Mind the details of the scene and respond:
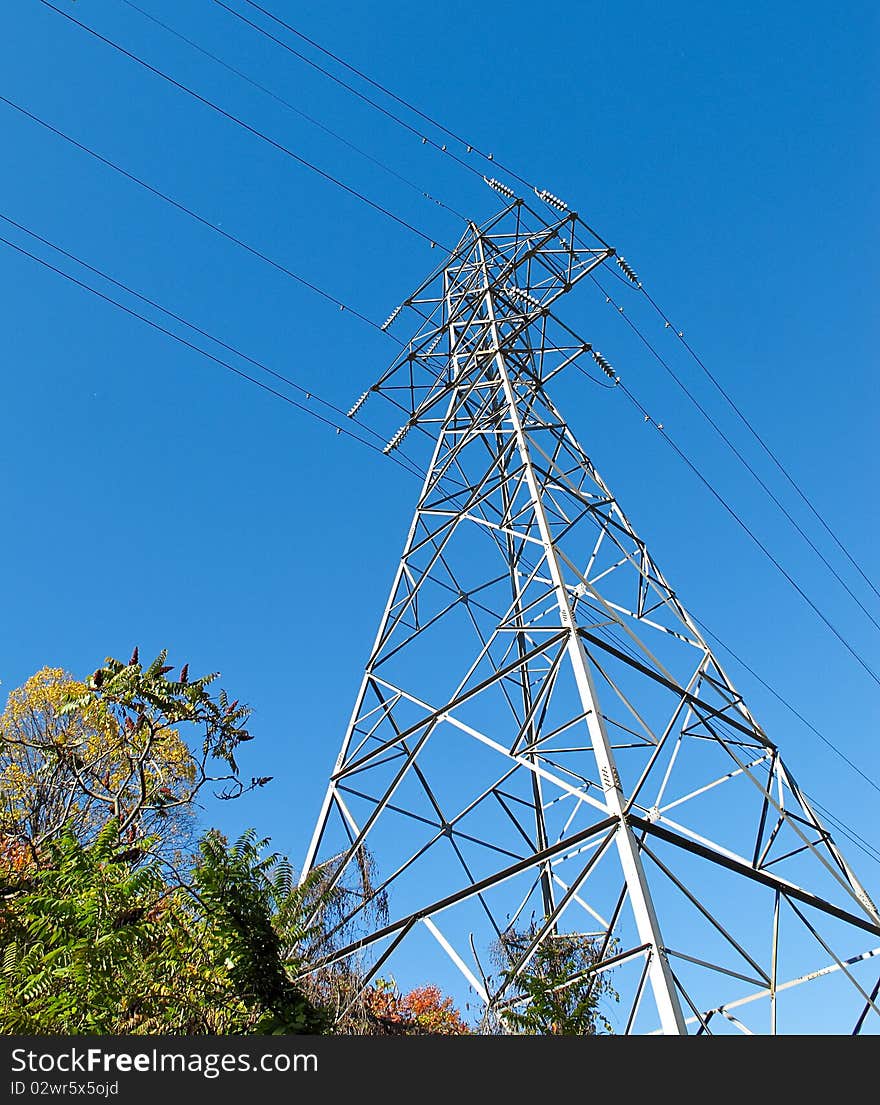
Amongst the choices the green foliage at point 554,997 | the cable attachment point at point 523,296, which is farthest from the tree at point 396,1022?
the cable attachment point at point 523,296

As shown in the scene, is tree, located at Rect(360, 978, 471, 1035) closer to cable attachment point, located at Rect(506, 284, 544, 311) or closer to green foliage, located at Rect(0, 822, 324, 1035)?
green foliage, located at Rect(0, 822, 324, 1035)

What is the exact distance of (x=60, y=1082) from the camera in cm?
372

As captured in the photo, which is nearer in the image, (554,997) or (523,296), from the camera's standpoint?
(554,997)

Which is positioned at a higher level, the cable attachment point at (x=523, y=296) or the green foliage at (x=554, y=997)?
the cable attachment point at (x=523, y=296)

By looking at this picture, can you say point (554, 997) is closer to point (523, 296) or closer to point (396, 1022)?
point (396, 1022)

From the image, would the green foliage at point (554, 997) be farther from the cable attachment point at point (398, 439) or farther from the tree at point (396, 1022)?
the cable attachment point at point (398, 439)

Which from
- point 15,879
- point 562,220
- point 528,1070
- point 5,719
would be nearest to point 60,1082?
point 528,1070

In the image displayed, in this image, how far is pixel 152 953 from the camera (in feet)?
21.8

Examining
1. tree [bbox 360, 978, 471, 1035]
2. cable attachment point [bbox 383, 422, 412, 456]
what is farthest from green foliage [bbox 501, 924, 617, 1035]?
cable attachment point [bbox 383, 422, 412, 456]

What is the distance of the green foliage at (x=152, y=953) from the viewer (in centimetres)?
532

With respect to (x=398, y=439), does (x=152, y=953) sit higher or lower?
lower

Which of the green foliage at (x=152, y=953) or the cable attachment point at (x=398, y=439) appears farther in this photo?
the cable attachment point at (x=398, y=439)

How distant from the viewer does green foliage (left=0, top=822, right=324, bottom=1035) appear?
5.32 meters

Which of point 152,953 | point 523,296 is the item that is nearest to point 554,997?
point 152,953
